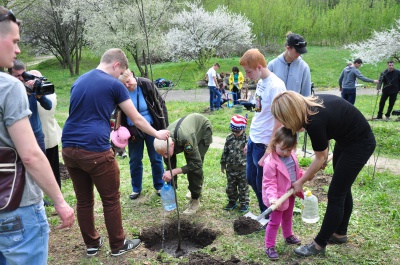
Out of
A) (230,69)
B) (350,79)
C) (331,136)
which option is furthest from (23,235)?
(230,69)

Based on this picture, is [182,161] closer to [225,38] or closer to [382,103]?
[382,103]

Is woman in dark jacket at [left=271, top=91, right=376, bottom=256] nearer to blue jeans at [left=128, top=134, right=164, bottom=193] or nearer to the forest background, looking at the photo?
blue jeans at [left=128, top=134, right=164, bottom=193]

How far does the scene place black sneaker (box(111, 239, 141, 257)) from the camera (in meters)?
3.63

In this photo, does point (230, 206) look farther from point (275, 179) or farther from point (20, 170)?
point (20, 170)

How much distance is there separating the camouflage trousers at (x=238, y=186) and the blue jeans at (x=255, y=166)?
1.02 ft

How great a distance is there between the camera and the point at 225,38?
28062mm

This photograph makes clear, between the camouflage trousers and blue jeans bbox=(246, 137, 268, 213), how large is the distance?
1.02ft

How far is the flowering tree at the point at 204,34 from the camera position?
2680cm

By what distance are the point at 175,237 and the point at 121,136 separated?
1.36 meters

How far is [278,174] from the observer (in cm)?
335

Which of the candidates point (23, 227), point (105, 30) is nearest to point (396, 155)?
point (23, 227)

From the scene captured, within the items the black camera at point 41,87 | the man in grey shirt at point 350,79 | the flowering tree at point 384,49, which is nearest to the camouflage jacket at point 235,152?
the black camera at point 41,87

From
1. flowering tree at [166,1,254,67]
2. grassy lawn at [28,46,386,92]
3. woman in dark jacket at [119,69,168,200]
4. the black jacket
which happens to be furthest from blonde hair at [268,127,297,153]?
flowering tree at [166,1,254,67]

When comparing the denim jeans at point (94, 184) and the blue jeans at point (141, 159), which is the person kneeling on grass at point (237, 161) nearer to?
the blue jeans at point (141, 159)
